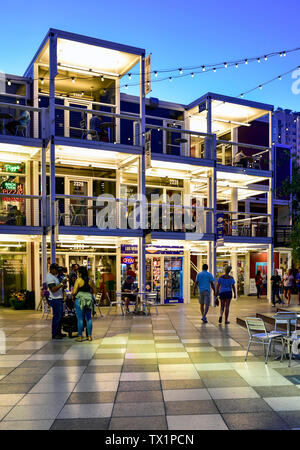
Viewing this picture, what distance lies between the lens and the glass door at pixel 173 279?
19.9m

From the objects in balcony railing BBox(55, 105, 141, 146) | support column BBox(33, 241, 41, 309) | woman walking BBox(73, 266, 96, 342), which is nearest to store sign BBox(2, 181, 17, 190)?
support column BBox(33, 241, 41, 309)

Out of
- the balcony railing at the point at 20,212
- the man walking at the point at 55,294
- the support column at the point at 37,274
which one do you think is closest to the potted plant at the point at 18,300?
the support column at the point at 37,274

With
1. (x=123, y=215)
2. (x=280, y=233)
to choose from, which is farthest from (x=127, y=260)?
(x=280, y=233)

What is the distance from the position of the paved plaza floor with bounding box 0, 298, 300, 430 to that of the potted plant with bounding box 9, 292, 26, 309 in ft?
18.7

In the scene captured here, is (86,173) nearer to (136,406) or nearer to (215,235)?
(215,235)

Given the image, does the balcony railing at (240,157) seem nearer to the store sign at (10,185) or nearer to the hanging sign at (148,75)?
the hanging sign at (148,75)

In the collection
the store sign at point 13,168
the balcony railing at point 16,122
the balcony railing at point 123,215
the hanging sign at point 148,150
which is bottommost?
the balcony railing at point 123,215

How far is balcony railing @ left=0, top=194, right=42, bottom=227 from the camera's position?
16094mm

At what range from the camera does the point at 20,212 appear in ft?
54.2

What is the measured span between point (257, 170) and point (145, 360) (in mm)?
14156

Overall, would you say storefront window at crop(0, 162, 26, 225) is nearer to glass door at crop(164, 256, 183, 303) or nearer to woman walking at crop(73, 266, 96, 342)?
glass door at crop(164, 256, 183, 303)

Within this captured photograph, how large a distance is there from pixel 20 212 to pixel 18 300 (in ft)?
11.0

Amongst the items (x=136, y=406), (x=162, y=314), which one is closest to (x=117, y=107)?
(x=162, y=314)

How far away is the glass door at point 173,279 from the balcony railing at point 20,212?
5881 mm
